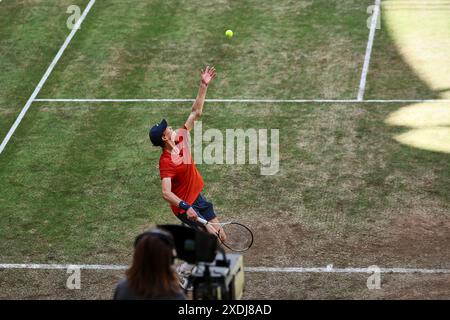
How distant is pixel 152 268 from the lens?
7.71 m

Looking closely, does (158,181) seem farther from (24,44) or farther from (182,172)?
(24,44)

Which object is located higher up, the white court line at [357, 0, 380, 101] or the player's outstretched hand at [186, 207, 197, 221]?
the player's outstretched hand at [186, 207, 197, 221]

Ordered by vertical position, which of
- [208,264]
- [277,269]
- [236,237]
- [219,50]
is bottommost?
[219,50]

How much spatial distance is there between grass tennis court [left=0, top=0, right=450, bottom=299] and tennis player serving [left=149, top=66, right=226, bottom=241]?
4.36ft

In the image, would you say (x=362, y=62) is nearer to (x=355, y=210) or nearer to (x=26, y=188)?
(x=355, y=210)

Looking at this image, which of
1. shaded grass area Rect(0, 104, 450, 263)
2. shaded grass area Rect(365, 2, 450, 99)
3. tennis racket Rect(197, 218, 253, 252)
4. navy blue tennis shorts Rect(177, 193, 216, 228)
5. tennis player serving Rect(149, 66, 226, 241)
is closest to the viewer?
tennis player serving Rect(149, 66, 226, 241)

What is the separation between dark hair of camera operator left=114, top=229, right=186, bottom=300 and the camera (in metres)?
7.70

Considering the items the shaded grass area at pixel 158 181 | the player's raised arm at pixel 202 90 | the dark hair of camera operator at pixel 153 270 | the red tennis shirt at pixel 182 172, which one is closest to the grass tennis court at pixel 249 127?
the shaded grass area at pixel 158 181

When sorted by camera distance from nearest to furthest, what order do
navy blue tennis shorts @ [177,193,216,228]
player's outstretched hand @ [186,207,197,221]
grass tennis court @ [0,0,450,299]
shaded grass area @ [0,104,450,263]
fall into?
player's outstretched hand @ [186,207,197,221], navy blue tennis shorts @ [177,193,216,228], grass tennis court @ [0,0,450,299], shaded grass area @ [0,104,450,263]

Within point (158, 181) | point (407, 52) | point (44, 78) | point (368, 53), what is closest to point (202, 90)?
point (158, 181)

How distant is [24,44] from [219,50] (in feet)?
15.4

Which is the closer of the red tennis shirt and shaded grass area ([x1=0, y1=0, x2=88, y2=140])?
the red tennis shirt

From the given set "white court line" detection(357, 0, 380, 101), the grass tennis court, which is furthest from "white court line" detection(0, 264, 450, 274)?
"white court line" detection(357, 0, 380, 101)

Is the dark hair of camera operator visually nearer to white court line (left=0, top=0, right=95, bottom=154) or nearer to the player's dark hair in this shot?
the player's dark hair
